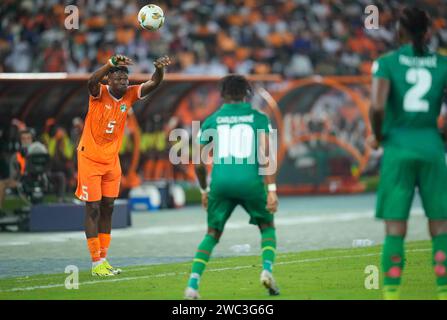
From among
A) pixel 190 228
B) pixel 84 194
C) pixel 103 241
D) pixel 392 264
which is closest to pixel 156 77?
pixel 84 194

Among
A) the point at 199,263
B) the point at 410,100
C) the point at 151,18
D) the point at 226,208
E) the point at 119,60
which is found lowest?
the point at 199,263

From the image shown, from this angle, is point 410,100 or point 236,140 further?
point 236,140

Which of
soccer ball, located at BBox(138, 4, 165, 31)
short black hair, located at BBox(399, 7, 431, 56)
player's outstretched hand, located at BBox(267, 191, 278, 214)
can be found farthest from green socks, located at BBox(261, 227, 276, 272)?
soccer ball, located at BBox(138, 4, 165, 31)

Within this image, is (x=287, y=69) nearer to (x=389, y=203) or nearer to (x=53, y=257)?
(x=53, y=257)

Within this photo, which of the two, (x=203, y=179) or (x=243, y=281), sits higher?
(x=203, y=179)

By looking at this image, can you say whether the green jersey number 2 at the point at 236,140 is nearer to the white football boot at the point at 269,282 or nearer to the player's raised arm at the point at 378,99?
the white football boot at the point at 269,282

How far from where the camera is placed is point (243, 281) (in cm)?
1220

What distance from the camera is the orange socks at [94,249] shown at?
13.2 meters

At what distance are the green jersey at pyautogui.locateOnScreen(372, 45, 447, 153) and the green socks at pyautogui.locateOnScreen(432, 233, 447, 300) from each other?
734 mm

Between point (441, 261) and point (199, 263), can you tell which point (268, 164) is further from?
point (441, 261)

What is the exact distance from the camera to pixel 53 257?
1549cm

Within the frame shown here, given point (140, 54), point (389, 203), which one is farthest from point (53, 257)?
point (140, 54)

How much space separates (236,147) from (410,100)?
69.9 inches

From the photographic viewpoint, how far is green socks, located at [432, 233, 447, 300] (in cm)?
952
